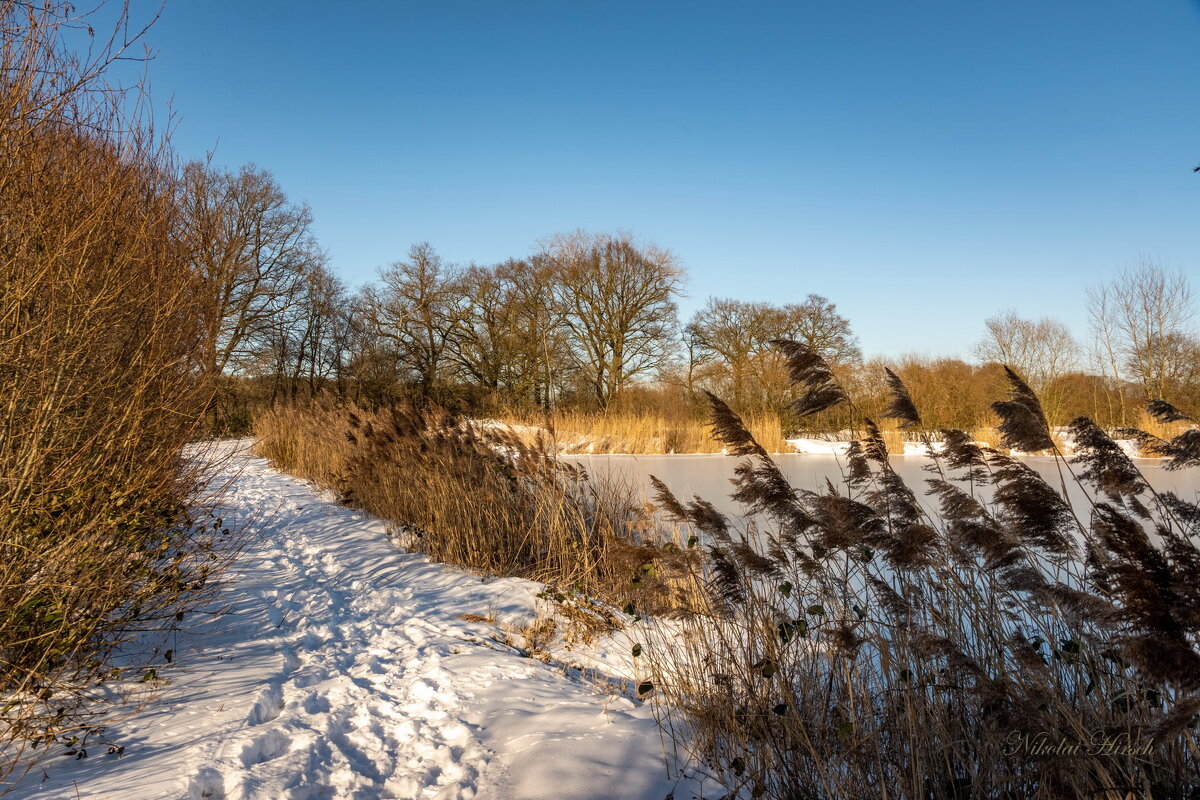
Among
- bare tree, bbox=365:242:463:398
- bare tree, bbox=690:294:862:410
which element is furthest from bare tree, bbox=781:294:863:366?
bare tree, bbox=365:242:463:398

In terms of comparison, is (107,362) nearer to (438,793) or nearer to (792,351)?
(438,793)

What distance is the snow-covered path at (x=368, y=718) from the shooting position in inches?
95.5

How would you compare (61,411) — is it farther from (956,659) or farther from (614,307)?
(614,307)

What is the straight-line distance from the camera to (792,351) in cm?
283

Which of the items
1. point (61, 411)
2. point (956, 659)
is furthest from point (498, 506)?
point (956, 659)

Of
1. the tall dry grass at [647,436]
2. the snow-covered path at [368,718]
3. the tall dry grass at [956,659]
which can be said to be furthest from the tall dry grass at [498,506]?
the tall dry grass at [647,436]

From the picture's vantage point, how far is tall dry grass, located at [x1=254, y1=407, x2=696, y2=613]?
5043mm

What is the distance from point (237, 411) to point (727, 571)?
2335 cm

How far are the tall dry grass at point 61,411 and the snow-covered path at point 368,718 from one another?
0.38 meters

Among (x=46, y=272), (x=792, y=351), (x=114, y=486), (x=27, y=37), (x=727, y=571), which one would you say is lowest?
(x=727, y=571)

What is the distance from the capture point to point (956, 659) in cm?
196

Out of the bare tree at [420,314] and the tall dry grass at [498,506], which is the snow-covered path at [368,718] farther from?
the bare tree at [420,314]

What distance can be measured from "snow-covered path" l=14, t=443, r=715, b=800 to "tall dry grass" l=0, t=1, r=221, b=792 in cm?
38

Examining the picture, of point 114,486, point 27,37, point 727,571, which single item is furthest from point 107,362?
point 727,571
